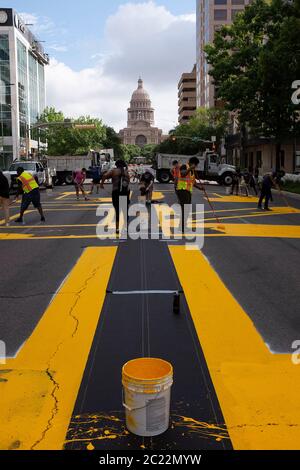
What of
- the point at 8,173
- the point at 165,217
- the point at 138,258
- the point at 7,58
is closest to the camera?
the point at 138,258

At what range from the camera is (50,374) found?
4.72 meters

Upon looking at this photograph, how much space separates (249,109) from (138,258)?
32.2 m

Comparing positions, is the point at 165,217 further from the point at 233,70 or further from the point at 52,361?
the point at 233,70

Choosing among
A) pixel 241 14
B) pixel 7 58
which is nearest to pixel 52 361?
pixel 241 14

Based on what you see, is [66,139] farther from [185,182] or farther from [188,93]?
[188,93]

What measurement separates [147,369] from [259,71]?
32129 mm

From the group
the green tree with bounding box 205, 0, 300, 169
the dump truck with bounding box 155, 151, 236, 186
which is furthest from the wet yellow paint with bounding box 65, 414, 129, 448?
the dump truck with bounding box 155, 151, 236, 186

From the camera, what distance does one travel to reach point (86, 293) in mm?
7543

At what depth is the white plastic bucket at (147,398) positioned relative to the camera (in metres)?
3.50

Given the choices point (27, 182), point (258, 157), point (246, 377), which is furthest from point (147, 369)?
point (258, 157)

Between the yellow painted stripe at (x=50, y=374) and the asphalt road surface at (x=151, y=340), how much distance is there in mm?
13

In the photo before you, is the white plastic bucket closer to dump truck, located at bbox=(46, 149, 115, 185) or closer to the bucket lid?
the bucket lid

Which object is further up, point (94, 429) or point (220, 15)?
point (220, 15)

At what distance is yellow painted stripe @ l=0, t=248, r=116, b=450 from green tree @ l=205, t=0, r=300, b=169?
90.3 feet
